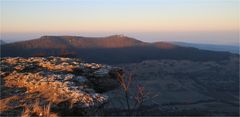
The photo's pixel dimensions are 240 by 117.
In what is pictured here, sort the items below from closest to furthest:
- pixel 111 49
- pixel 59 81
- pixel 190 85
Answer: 1. pixel 59 81
2. pixel 190 85
3. pixel 111 49

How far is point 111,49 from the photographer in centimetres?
11838

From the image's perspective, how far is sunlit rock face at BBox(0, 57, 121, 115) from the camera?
34.1ft

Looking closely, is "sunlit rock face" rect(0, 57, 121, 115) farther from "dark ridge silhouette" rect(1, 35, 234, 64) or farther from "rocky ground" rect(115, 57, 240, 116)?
"dark ridge silhouette" rect(1, 35, 234, 64)

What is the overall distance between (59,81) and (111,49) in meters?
106

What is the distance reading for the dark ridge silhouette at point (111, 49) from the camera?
9800 cm

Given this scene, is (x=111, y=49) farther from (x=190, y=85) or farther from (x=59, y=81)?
(x=59, y=81)

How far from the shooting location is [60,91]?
36.2ft

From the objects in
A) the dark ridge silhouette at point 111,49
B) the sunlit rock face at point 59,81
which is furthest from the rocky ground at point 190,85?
the sunlit rock face at point 59,81

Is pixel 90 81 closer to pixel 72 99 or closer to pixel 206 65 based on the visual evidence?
pixel 72 99

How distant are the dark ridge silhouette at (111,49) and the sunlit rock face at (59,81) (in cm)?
7365

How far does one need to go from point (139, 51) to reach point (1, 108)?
362 feet

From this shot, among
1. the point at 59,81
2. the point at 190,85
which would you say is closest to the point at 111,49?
the point at 190,85

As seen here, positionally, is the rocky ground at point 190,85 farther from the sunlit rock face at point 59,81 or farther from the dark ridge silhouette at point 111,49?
the sunlit rock face at point 59,81

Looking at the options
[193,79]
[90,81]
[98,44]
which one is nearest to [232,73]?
[193,79]
